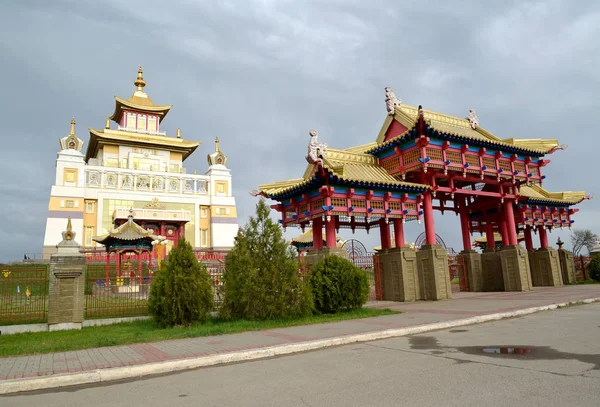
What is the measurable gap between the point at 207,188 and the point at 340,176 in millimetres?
39595

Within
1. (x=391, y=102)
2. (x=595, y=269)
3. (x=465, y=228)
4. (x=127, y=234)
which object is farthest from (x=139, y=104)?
(x=595, y=269)

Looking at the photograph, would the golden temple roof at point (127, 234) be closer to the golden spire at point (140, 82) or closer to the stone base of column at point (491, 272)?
the stone base of column at point (491, 272)

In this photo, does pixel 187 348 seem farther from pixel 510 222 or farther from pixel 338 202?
pixel 510 222

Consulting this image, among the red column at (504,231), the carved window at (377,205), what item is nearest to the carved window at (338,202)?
the carved window at (377,205)

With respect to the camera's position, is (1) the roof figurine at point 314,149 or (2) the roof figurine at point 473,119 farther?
(2) the roof figurine at point 473,119

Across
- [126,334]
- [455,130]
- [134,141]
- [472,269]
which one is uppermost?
[134,141]

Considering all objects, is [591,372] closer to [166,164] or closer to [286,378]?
[286,378]

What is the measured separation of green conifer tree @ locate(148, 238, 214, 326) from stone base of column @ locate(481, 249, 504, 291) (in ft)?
53.6

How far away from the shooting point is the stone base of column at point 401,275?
55.3 feet

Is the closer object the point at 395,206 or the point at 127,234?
the point at 395,206

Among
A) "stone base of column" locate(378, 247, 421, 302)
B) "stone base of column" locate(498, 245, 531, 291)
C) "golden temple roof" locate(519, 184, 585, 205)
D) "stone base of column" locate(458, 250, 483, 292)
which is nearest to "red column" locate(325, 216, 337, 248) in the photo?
→ "stone base of column" locate(378, 247, 421, 302)

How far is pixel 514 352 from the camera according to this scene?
6777mm

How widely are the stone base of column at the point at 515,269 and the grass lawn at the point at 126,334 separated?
1090cm

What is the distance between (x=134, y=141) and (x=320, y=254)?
136 ft
